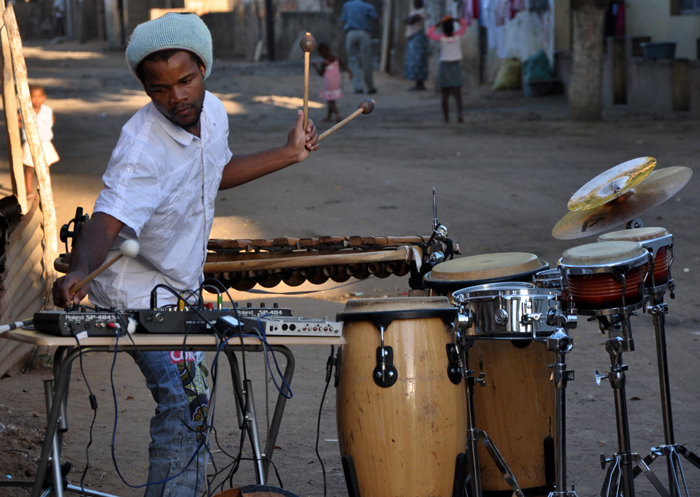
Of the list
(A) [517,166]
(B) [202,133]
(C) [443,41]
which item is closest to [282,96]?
(C) [443,41]

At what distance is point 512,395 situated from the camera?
131 inches

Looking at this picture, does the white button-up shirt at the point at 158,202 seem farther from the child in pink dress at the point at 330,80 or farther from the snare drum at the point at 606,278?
the child in pink dress at the point at 330,80

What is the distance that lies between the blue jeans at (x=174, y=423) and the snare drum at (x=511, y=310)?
0.97 m

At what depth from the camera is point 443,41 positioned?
14250 mm

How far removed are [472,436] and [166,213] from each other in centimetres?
135

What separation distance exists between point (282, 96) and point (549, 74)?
5.55m

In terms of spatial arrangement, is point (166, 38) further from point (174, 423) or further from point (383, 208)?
point (383, 208)

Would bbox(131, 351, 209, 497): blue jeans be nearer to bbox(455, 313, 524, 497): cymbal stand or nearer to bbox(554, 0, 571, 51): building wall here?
bbox(455, 313, 524, 497): cymbal stand

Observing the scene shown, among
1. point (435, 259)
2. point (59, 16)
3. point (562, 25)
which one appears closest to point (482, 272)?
point (435, 259)

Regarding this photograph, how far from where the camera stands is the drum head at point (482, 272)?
128 inches

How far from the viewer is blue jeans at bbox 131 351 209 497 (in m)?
2.72

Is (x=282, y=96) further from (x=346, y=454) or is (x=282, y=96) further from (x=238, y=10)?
(x=346, y=454)

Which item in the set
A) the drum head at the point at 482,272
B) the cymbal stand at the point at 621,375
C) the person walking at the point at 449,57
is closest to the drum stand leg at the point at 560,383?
the cymbal stand at the point at 621,375

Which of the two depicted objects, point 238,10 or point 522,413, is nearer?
point 522,413
